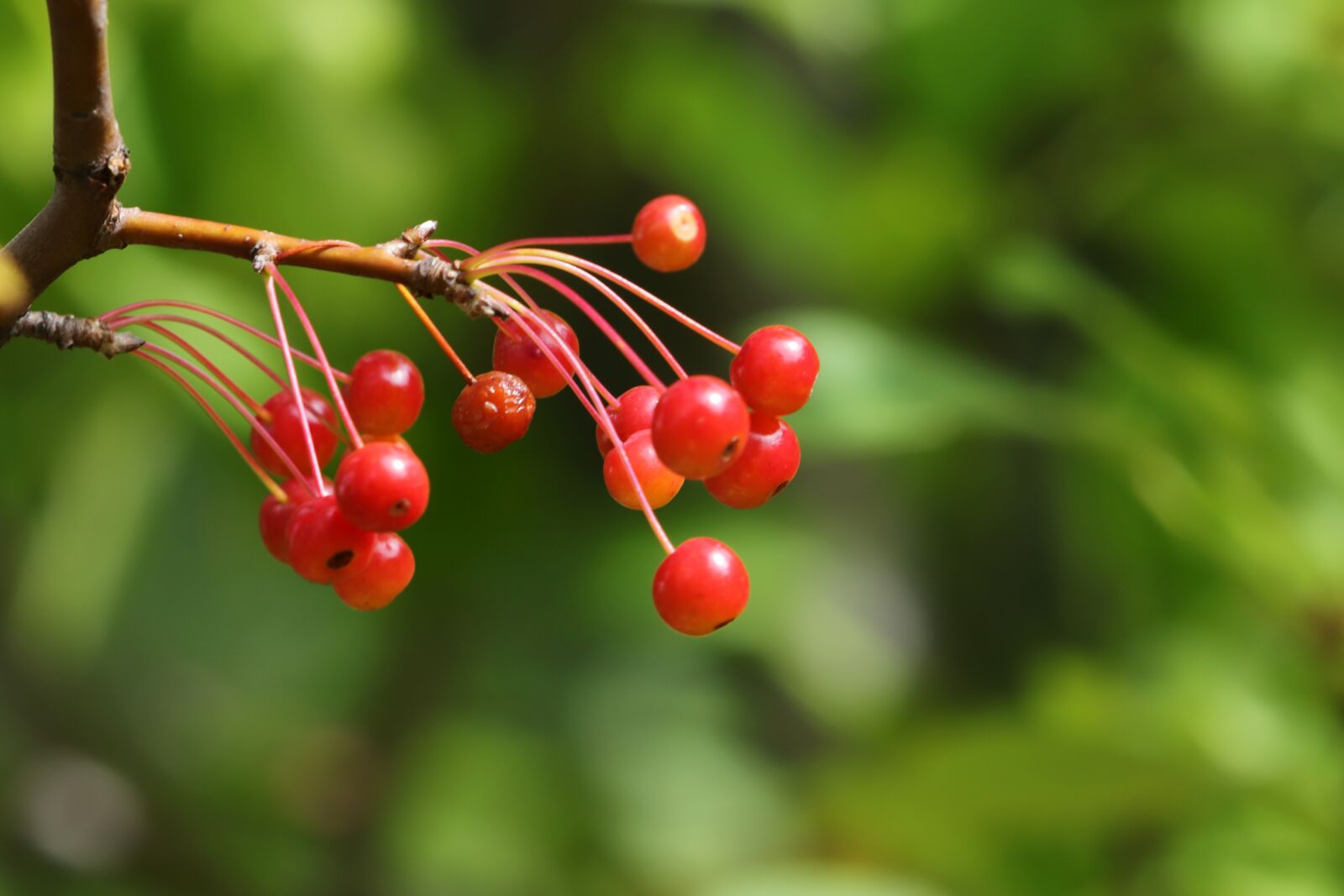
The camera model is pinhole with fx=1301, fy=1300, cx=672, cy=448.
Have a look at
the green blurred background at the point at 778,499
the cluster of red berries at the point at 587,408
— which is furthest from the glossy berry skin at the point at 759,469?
the green blurred background at the point at 778,499

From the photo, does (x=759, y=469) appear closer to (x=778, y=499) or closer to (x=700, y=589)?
(x=700, y=589)

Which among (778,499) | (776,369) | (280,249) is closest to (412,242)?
(280,249)

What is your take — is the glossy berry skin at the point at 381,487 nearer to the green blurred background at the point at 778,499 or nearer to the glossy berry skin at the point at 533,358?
the glossy berry skin at the point at 533,358

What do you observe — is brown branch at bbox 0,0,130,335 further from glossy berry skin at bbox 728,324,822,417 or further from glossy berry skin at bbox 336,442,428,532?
glossy berry skin at bbox 728,324,822,417

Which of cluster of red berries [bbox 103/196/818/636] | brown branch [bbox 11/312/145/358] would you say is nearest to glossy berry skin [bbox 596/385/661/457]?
cluster of red berries [bbox 103/196/818/636]

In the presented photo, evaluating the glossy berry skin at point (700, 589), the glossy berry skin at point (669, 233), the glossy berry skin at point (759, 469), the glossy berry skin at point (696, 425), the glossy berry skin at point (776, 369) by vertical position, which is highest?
the glossy berry skin at point (669, 233)

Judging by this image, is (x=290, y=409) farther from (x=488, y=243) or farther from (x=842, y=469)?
(x=842, y=469)
